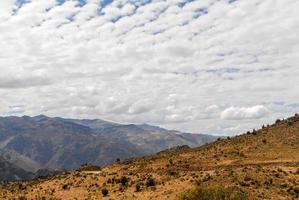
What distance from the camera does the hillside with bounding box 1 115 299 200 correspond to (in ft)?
218

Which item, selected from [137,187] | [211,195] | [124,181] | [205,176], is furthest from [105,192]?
[211,195]

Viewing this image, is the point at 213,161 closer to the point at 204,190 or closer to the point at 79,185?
the point at 79,185

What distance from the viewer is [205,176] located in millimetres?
74000

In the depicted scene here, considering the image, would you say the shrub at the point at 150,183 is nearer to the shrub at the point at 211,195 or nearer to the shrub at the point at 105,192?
the shrub at the point at 105,192

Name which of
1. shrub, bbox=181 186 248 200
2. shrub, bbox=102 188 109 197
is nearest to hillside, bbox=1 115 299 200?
shrub, bbox=181 186 248 200

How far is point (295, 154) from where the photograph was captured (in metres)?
94.4

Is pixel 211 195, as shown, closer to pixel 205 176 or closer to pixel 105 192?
pixel 205 176

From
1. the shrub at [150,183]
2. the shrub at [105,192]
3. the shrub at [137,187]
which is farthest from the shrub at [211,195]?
the shrub at [105,192]

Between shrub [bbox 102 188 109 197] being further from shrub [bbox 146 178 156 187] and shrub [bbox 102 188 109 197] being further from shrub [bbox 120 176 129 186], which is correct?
shrub [bbox 146 178 156 187]

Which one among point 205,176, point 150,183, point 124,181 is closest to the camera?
point 205,176

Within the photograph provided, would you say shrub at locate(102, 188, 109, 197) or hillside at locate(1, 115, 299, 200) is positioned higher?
hillside at locate(1, 115, 299, 200)

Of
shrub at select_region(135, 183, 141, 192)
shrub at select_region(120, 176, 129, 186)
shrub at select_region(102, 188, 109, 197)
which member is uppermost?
shrub at select_region(120, 176, 129, 186)

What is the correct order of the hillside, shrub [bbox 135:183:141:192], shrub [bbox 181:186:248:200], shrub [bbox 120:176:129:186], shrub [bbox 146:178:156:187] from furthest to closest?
shrub [bbox 120:176:129:186], shrub [bbox 146:178:156:187], shrub [bbox 135:183:141:192], the hillside, shrub [bbox 181:186:248:200]

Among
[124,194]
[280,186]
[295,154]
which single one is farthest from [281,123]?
[124,194]
